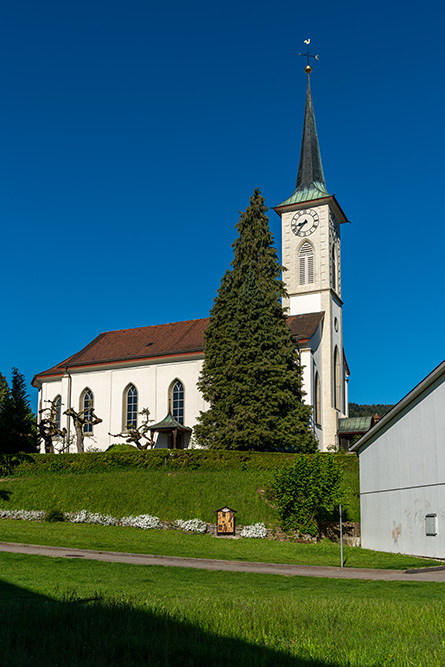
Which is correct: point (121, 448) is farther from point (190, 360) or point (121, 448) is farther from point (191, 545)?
point (191, 545)

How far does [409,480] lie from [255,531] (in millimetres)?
7137

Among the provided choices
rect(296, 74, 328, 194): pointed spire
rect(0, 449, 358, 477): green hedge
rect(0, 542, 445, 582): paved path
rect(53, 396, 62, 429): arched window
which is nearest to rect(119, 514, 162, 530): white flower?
rect(0, 449, 358, 477): green hedge

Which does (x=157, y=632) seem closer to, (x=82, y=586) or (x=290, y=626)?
(x=290, y=626)

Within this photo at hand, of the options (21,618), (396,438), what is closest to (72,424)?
(396,438)

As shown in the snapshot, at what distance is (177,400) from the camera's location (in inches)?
2071

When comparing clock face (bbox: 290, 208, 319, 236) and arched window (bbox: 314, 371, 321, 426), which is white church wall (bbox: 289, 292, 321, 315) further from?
arched window (bbox: 314, 371, 321, 426)

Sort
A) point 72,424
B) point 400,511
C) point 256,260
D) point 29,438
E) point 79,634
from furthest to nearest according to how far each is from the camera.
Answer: point 72,424, point 256,260, point 29,438, point 400,511, point 79,634

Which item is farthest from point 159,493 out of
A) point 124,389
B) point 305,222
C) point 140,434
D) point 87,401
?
point 305,222

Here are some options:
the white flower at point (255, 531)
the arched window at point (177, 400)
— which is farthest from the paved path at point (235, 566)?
the arched window at point (177, 400)

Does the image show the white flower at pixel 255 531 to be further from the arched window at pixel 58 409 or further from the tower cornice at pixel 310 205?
the tower cornice at pixel 310 205

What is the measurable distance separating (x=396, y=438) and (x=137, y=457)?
17182 millimetres

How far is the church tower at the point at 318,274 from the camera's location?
51562 millimetres

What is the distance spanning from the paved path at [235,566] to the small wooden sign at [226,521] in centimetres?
744

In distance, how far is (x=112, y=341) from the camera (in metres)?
59.3
